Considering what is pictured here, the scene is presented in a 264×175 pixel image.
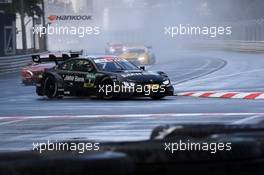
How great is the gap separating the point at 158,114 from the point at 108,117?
1.02 metres

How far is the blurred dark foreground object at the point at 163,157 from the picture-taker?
14.2ft

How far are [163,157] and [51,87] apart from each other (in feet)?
52.1

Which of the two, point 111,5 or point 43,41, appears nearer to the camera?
point 43,41

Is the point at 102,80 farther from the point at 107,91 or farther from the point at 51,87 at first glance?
the point at 51,87

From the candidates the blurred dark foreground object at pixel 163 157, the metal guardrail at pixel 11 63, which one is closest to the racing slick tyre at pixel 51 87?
the blurred dark foreground object at pixel 163 157

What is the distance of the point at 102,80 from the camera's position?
19000mm

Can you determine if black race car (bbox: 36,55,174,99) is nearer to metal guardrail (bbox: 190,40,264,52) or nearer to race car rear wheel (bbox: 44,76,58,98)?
race car rear wheel (bbox: 44,76,58,98)

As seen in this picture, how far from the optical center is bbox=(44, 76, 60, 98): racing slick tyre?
20.3 metres

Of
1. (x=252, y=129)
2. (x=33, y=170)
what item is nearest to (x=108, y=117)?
(x=252, y=129)

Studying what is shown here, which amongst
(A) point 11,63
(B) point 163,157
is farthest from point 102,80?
(A) point 11,63

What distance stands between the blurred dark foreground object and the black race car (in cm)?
1315

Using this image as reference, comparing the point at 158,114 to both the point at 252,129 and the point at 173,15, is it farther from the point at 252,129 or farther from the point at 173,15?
the point at 173,15

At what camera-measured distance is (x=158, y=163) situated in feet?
15.6

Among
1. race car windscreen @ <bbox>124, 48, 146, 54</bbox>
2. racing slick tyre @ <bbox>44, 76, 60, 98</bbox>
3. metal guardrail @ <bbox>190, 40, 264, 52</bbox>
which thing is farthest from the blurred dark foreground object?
metal guardrail @ <bbox>190, 40, 264, 52</bbox>
